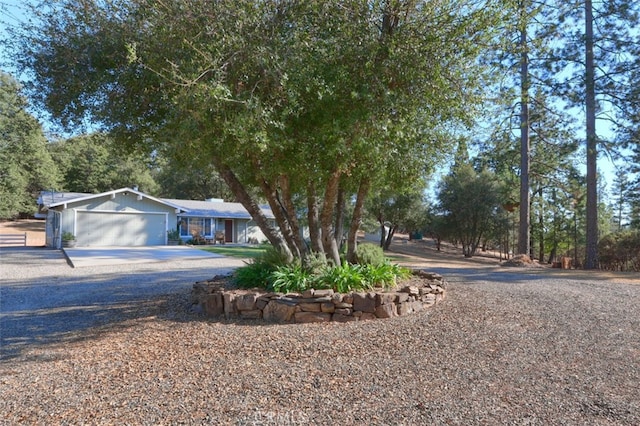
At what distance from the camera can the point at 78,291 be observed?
31.0 feet

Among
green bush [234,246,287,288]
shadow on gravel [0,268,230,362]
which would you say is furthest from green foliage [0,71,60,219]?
green bush [234,246,287,288]

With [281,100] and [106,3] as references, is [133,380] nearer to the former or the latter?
[281,100]

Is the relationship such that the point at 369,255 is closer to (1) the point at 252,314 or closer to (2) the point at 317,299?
(2) the point at 317,299

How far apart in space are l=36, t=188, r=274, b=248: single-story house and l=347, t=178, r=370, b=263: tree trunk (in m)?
19.1

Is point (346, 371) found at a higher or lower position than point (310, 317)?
lower

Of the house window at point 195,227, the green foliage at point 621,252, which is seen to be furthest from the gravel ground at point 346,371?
the house window at point 195,227

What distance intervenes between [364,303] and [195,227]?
2415 centimetres

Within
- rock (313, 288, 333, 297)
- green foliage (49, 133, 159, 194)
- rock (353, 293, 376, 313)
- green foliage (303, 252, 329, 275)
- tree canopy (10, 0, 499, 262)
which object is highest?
green foliage (49, 133, 159, 194)

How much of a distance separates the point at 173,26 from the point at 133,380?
4.41 meters

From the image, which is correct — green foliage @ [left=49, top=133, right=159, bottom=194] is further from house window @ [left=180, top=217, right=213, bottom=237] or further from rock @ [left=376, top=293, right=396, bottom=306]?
rock @ [left=376, top=293, right=396, bottom=306]

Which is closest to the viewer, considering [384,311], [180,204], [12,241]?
[384,311]

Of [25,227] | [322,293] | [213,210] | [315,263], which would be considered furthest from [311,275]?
[25,227]

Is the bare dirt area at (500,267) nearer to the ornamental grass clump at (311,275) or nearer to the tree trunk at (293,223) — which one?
the ornamental grass clump at (311,275)

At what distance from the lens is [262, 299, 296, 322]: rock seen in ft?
19.1
